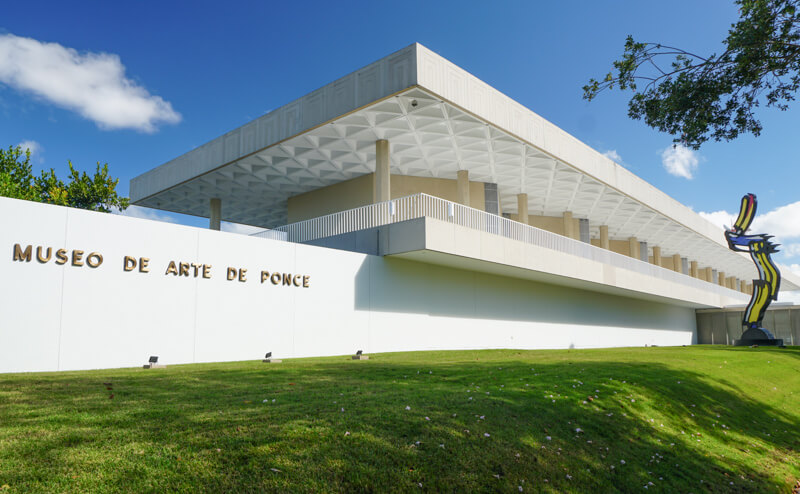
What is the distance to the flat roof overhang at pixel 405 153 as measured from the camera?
1780cm

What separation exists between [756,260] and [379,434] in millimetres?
34057

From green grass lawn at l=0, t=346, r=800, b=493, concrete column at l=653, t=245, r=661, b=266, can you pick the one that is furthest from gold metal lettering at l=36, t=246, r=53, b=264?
concrete column at l=653, t=245, r=661, b=266

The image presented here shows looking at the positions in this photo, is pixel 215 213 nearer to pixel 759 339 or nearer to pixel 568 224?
pixel 568 224

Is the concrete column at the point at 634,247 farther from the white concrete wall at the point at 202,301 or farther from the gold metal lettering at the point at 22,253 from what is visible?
the gold metal lettering at the point at 22,253

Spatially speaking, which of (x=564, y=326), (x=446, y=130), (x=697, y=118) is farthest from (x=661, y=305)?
(x=697, y=118)

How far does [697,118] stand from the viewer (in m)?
9.93

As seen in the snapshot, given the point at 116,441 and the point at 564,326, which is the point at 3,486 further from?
the point at 564,326

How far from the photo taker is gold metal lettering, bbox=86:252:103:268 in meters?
11.8

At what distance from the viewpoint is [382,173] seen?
20.8 metres

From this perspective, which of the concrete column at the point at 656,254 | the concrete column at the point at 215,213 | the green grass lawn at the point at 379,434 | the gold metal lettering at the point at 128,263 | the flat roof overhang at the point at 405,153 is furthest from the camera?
the concrete column at the point at 656,254

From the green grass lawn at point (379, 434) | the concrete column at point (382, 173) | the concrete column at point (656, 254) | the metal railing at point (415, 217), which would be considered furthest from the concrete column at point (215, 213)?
the concrete column at point (656, 254)

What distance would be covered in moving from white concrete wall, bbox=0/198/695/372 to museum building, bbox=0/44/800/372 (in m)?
0.04

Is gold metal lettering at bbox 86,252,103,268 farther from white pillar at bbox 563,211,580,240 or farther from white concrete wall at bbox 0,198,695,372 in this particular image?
white pillar at bbox 563,211,580,240

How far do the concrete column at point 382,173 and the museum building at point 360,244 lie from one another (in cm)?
8
